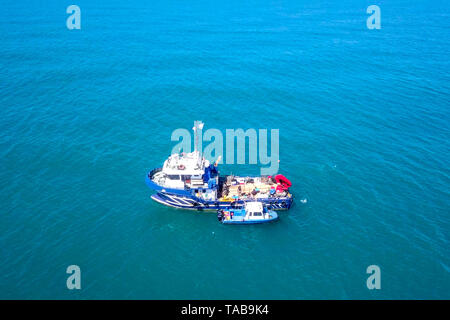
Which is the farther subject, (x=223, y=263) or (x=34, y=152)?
(x=34, y=152)

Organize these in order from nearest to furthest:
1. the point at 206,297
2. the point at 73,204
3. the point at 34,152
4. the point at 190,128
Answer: the point at 206,297
the point at 73,204
the point at 34,152
the point at 190,128

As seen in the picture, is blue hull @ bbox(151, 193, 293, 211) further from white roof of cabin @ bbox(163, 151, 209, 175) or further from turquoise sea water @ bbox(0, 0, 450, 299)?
white roof of cabin @ bbox(163, 151, 209, 175)

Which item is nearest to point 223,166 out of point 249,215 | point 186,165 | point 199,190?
point 186,165

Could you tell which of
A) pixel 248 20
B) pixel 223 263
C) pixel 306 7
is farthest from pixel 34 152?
pixel 306 7

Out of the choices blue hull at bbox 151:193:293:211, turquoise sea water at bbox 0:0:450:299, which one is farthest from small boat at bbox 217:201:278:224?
turquoise sea water at bbox 0:0:450:299

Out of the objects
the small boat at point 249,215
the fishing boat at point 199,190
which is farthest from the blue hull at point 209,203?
the small boat at point 249,215

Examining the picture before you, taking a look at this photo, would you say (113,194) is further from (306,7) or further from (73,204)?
(306,7)

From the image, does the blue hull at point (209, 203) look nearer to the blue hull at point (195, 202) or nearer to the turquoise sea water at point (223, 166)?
the blue hull at point (195, 202)
